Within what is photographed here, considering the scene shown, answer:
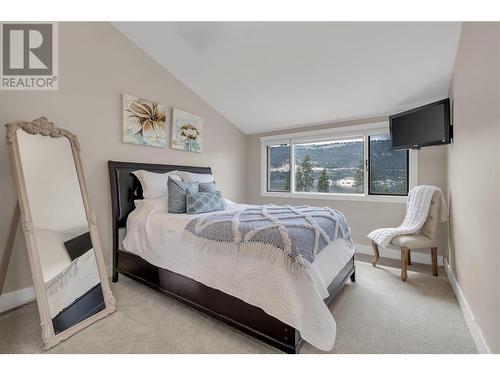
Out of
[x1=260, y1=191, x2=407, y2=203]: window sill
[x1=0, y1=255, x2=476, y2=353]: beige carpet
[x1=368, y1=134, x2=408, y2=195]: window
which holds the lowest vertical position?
[x1=0, y1=255, x2=476, y2=353]: beige carpet

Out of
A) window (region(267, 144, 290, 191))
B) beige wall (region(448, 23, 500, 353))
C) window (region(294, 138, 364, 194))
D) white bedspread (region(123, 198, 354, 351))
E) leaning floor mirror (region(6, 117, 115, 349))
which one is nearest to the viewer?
beige wall (region(448, 23, 500, 353))

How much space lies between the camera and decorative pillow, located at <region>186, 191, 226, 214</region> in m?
2.31

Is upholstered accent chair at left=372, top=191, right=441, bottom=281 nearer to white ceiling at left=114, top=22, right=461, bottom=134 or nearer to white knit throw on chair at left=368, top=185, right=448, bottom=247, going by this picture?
white knit throw on chair at left=368, top=185, right=448, bottom=247

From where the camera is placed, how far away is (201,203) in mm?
2367

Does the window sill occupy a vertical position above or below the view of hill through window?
below

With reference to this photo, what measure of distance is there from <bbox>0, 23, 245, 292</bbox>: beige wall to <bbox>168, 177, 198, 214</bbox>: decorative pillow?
30.4 inches

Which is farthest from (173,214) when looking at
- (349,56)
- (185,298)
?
(349,56)

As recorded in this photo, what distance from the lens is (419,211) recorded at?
2.65 metres

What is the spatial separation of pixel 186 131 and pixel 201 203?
1.49 m

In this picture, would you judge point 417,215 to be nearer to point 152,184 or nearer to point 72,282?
point 152,184

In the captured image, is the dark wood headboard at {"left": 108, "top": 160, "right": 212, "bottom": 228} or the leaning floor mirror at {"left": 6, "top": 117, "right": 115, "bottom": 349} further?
the dark wood headboard at {"left": 108, "top": 160, "right": 212, "bottom": 228}

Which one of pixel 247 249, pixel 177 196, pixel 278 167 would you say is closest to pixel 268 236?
pixel 247 249

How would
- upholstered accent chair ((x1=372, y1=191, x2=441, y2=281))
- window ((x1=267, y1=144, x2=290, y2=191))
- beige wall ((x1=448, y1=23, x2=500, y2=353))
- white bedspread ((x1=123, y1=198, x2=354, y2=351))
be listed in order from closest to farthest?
beige wall ((x1=448, y1=23, x2=500, y2=353)) < white bedspread ((x1=123, y1=198, x2=354, y2=351)) < upholstered accent chair ((x1=372, y1=191, x2=441, y2=281)) < window ((x1=267, y1=144, x2=290, y2=191))

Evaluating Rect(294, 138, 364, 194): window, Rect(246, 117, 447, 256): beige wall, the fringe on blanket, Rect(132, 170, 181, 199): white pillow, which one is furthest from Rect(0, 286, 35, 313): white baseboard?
Rect(294, 138, 364, 194): window
